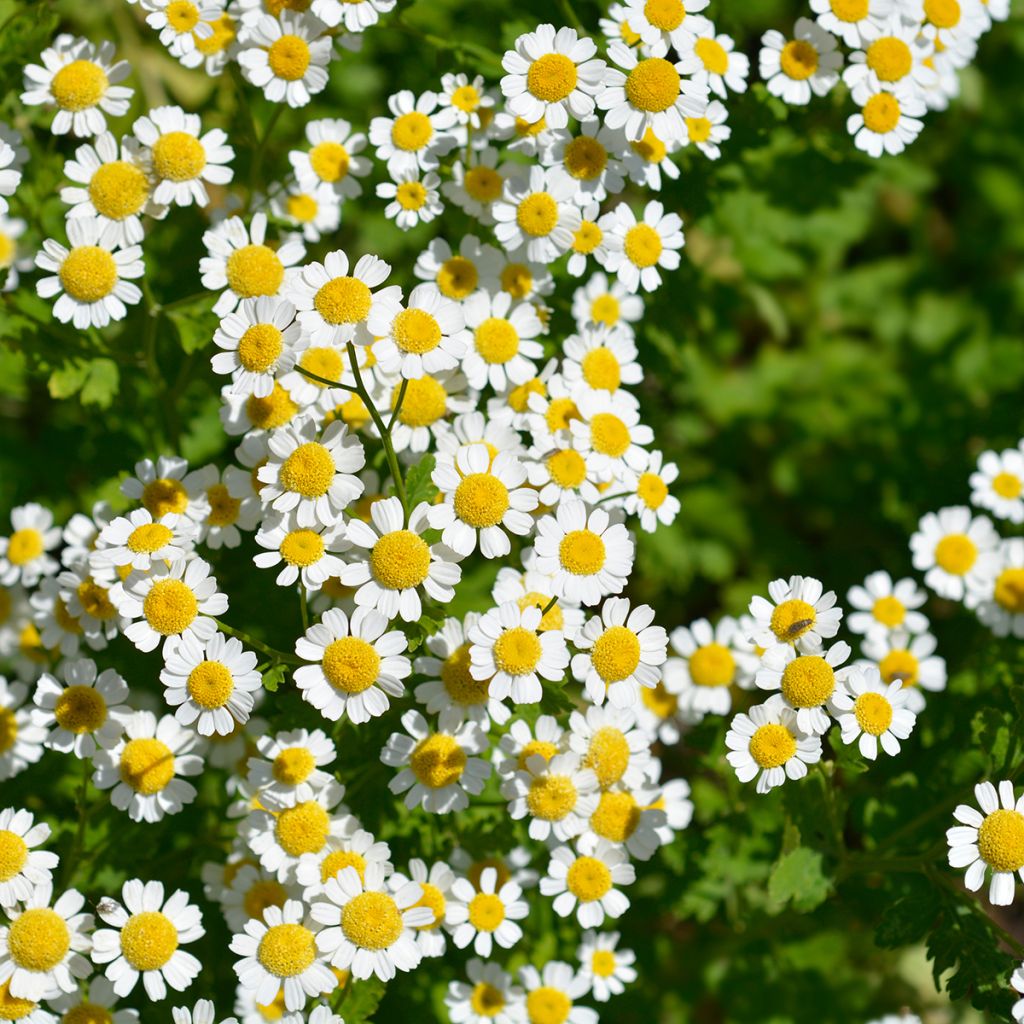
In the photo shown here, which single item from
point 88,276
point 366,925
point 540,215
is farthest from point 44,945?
point 540,215

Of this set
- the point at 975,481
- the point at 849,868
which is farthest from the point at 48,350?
the point at 975,481

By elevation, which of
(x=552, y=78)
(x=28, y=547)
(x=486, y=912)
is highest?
(x=552, y=78)

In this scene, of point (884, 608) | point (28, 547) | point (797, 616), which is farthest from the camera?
point (884, 608)

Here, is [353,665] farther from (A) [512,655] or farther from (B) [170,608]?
(B) [170,608]

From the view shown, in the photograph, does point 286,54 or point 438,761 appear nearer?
point 438,761

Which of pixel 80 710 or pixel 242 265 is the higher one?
pixel 242 265

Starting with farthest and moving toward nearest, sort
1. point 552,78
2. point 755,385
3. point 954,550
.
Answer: point 755,385 < point 954,550 < point 552,78
